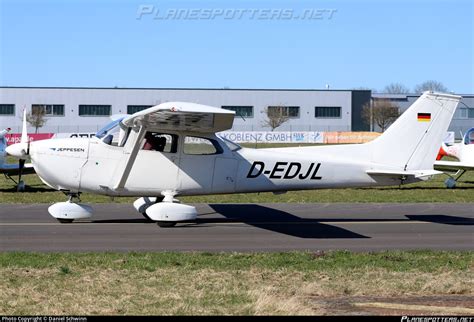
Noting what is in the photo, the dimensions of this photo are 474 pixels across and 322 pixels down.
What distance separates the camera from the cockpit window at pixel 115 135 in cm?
1413

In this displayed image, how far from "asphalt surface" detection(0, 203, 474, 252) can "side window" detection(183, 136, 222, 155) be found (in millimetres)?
1424

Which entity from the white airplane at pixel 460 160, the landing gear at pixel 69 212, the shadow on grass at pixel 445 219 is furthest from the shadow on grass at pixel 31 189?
the white airplane at pixel 460 160

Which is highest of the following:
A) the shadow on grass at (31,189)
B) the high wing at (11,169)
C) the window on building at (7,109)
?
the window on building at (7,109)

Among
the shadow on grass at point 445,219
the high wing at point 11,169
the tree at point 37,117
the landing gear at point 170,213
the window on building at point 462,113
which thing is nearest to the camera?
the landing gear at point 170,213

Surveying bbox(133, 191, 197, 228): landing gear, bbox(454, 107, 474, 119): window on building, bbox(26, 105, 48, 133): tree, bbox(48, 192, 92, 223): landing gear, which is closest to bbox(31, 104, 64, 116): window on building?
bbox(26, 105, 48, 133): tree

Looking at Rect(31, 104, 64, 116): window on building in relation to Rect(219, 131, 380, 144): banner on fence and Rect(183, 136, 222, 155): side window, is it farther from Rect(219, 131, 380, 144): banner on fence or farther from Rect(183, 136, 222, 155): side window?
Rect(183, 136, 222, 155): side window

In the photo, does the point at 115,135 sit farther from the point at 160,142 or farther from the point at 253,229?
the point at 253,229

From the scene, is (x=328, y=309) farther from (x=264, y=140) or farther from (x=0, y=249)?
(x=264, y=140)

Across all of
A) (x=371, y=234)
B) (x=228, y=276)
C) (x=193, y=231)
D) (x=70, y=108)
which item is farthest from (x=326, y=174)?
(x=70, y=108)

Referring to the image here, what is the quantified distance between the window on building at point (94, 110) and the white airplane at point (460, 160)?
4981cm

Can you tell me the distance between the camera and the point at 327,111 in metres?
78.2

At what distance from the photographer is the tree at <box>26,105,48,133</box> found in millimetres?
70750

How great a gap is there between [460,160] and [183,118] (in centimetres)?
1634

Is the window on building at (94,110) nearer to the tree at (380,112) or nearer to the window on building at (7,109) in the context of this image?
the window on building at (7,109)
